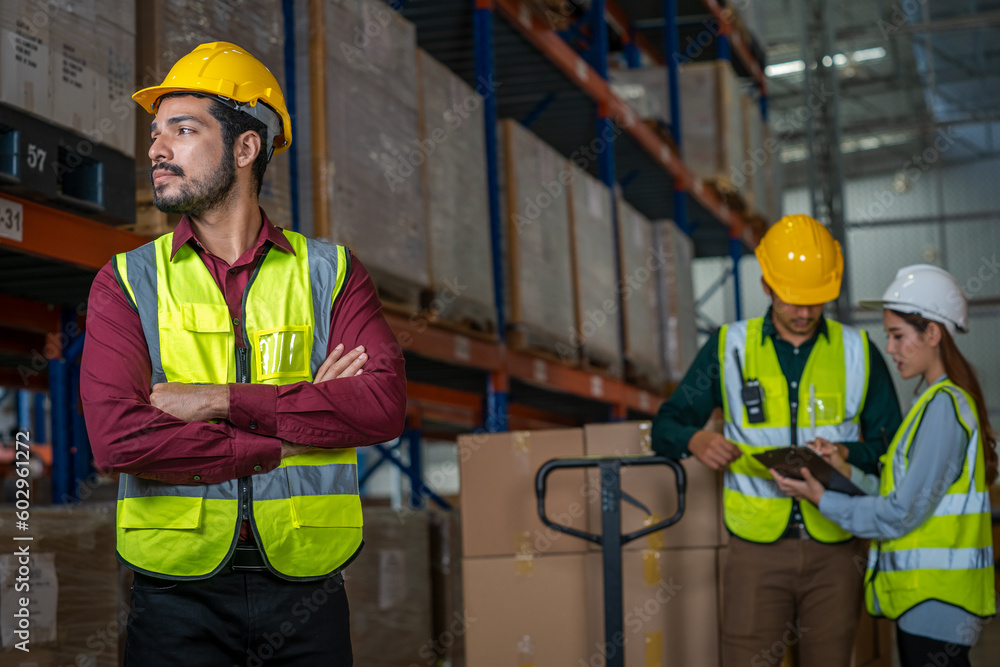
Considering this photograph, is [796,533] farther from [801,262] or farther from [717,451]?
[801,262]

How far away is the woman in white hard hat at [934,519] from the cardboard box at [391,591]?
256 cm

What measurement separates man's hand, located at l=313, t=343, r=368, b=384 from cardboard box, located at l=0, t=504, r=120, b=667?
55.4 inches

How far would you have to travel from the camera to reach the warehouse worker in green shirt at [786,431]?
125 inches

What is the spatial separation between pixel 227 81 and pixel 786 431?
6.59ft

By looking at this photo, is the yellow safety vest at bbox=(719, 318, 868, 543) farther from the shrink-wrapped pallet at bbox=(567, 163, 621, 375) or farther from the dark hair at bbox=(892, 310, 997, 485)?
the shrink-wrapped pallet at bbox=(567, 163, 621, 375)

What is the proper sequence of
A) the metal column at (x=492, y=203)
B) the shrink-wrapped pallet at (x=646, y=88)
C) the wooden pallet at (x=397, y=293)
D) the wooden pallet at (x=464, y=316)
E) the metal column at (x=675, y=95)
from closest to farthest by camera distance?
the wooden pallet at (x=397, y=293) < the wooden pallet at (x=464, y=316) < the metal column at (x=492, y=203) < the shrink-wrapped pallet at (x=646, y=88) < the metal column at (x=675, y=95)

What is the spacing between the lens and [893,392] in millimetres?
3363

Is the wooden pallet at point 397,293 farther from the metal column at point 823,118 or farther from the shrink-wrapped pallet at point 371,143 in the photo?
the metal column at point 823,118

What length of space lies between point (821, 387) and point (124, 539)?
2.16 meters

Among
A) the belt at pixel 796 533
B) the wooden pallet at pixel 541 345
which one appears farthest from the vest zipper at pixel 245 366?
the wooden pallet at pixel 541 345

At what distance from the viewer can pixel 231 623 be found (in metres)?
1.86

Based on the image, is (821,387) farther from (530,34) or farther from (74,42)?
(530,34)

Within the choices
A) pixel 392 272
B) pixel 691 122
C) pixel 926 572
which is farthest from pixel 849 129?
pixel 926 572

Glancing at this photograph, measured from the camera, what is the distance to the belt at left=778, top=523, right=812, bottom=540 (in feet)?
10.5
